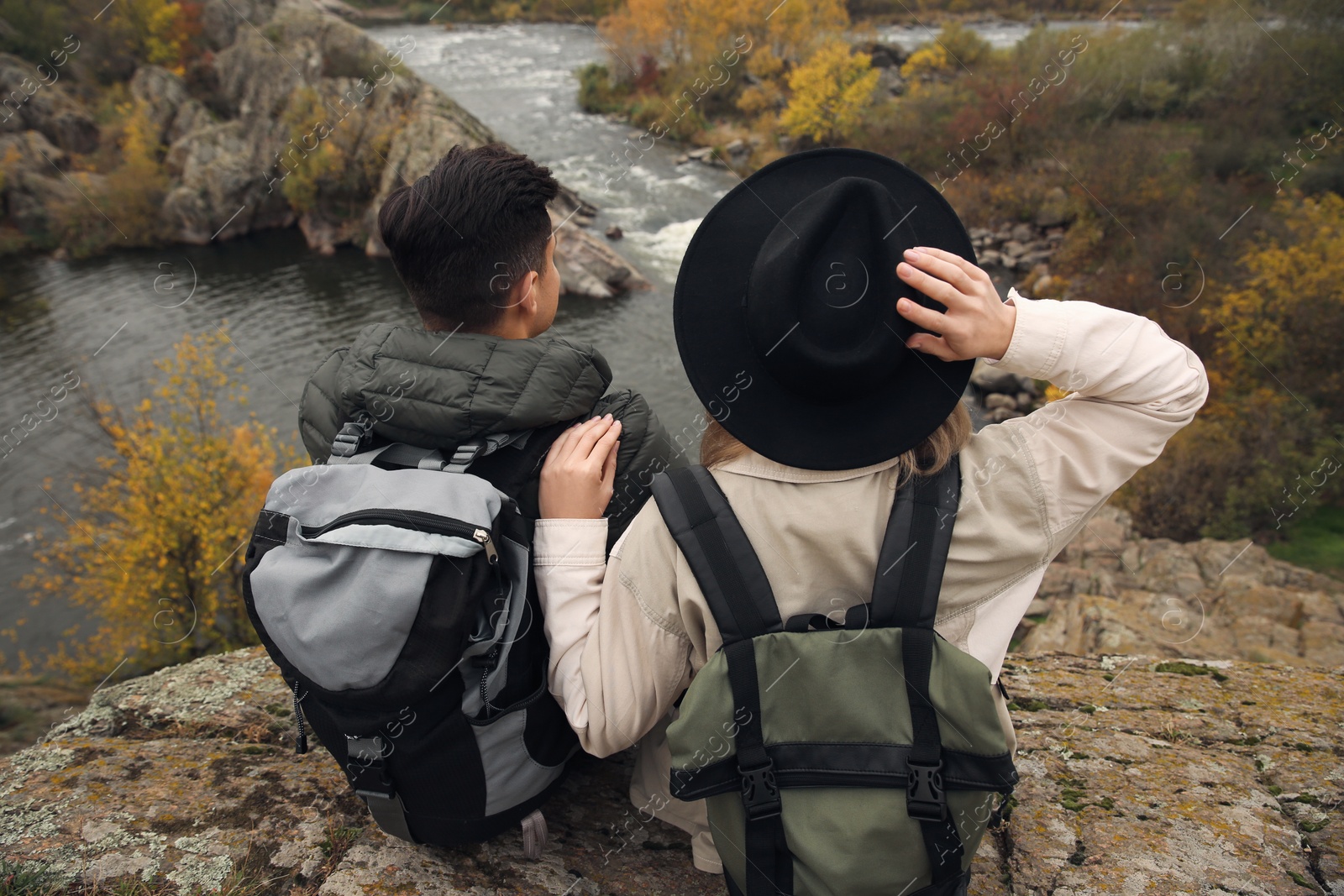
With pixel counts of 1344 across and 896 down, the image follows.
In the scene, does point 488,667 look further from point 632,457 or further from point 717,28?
point 717,28

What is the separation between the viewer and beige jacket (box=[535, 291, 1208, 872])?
54.7 inches

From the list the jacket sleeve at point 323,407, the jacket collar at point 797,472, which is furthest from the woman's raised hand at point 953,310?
the jacket sleeve at point 323,407

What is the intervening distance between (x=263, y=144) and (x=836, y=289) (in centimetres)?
3431

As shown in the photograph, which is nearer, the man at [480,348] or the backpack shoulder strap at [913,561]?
the backpack shoulder strap at [913,561]

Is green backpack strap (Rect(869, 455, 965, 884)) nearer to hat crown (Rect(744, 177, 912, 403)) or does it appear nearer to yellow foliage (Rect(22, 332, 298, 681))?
hat crown (Rect(744, 177, 912, 403))

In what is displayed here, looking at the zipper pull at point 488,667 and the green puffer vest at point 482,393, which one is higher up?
the green puffer vest at point 482,393

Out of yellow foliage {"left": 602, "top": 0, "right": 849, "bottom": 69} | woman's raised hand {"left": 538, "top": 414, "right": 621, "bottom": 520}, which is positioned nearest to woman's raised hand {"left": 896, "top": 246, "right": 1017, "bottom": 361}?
woman's raised hand {"left": 538, "top": 414, "right": 621, "bottom": 520}

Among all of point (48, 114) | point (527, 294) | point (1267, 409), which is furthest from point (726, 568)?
point (48, 114)

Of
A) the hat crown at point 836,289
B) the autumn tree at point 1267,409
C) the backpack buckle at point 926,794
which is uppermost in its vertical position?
the hat crown at point 836,289

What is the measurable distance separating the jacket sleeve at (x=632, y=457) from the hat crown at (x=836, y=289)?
2.29ft

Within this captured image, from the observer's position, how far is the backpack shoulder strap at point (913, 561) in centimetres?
139

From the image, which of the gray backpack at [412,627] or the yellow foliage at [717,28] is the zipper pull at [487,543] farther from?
the yellow foliage at [717,28]

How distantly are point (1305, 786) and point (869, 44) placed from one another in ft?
128

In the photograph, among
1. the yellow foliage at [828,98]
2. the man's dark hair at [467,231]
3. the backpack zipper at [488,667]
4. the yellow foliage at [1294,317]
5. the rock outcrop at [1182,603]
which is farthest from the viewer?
the yellow foliage at [828,98]
